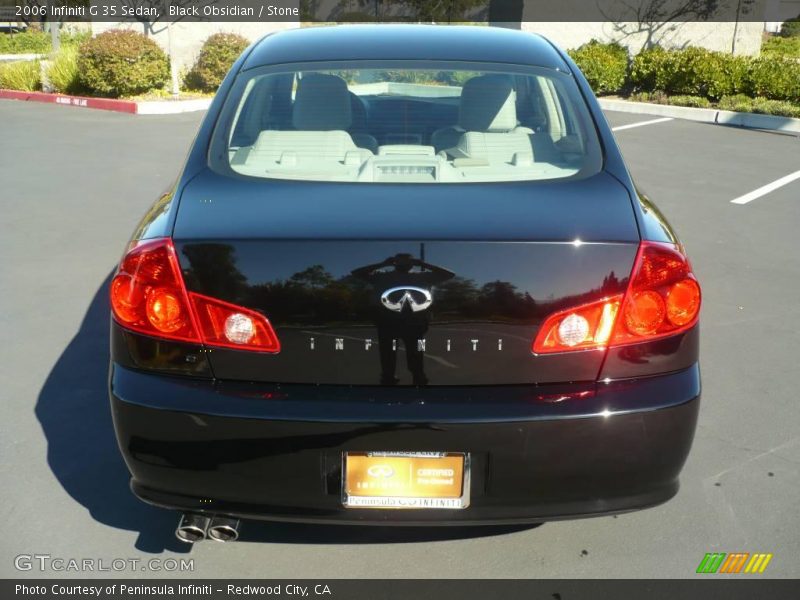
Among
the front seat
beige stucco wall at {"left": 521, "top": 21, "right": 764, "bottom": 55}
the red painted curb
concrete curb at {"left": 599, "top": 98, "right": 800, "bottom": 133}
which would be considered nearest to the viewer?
the front seat

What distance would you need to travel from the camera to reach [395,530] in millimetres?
2889

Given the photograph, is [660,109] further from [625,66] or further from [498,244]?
[498,244]

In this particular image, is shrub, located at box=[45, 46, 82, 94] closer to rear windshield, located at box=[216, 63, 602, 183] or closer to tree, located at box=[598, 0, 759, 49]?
tree, located at box=[598, 0, 759, 49]

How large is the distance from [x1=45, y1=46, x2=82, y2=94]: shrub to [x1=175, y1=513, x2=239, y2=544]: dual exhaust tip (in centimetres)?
1586

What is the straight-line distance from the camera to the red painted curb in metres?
14.8

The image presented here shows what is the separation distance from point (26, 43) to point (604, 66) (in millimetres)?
25678

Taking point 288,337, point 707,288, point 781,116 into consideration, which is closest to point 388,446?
point 288,337

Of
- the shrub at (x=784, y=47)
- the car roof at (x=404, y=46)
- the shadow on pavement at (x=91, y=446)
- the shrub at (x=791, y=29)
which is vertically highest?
the shrub at (x=791, y=29)

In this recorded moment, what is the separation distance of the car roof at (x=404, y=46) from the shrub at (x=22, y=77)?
51.1 feet

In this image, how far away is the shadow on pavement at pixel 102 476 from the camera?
2850 mm

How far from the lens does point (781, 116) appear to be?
44.1ft

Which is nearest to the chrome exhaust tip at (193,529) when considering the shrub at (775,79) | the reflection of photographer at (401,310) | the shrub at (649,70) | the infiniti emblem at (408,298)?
the reflection of photographer at (401,310)

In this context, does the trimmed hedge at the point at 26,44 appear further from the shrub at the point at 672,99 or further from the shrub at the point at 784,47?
the shrub at the point at 784,47

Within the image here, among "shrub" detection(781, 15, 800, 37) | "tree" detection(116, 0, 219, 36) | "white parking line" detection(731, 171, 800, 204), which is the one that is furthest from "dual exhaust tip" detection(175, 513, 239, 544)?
"shrub" detection(781, 15, 800, 37)
